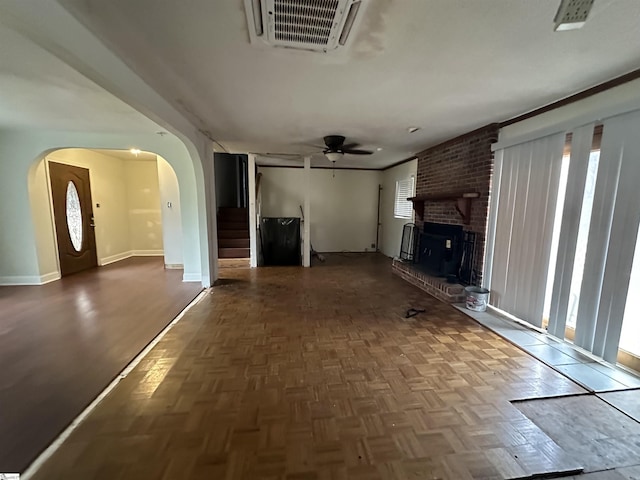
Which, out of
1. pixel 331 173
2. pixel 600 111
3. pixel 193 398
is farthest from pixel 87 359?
pixel 331 173

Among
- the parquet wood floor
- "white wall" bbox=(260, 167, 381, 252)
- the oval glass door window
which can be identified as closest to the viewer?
the parquet wood floor

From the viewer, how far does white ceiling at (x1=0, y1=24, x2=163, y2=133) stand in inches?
78.1

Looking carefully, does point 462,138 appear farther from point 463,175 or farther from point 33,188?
point 33,188

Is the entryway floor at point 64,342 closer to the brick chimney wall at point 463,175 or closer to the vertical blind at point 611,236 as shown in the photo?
the vertical blind at point 611,236

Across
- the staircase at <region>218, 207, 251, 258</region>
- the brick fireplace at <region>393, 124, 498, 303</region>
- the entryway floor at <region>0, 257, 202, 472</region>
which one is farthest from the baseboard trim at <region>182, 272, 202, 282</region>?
the brick fireplace at <region>393, 124, 498, 303</region>

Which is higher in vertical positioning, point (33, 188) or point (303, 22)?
point (303, 22)

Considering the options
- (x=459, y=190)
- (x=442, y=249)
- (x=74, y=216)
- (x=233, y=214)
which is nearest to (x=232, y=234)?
(x=233, y=214)

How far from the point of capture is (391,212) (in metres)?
7.23

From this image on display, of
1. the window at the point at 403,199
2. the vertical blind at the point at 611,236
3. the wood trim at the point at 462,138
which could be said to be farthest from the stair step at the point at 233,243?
the vertical blind at the point at 611,236

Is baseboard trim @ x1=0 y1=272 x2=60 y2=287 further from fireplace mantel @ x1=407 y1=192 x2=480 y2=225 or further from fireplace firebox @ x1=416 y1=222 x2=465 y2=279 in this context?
fireplace mantel @ x1=407 y1=192 x2=480 y2=225

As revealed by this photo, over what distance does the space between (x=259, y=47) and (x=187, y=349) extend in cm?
249

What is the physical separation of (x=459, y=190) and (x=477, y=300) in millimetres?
1686

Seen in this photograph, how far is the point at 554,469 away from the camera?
139 cm

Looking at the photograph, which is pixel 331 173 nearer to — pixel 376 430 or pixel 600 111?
pixel 600 111
